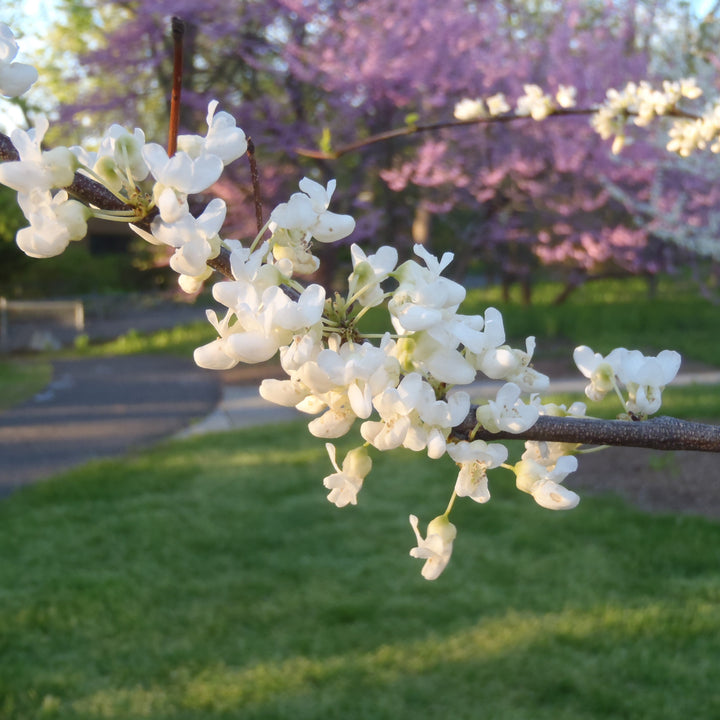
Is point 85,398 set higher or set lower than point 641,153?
lower

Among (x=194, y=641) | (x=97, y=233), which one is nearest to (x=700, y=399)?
(x=194, y=641)

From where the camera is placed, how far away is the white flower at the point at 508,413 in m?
0.98

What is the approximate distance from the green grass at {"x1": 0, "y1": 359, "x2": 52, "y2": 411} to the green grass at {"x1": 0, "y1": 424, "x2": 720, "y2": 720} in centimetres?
455

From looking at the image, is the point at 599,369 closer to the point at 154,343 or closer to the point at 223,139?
the point at 223,139

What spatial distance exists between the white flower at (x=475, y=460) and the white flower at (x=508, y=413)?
30 mm

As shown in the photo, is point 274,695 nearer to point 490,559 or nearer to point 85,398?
point 490,559

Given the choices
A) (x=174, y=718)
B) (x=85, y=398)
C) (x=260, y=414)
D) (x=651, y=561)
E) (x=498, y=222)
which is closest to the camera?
(x=174, y=718)

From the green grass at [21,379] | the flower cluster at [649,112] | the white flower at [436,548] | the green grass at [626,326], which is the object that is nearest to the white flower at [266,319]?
the white flower at [436,548]

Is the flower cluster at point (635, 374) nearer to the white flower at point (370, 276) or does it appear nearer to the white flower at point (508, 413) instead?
the white flower at point (508, 413)

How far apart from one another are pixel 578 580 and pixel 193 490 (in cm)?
281

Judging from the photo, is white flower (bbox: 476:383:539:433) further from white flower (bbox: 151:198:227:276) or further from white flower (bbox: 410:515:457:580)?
white flower (bbox: 151:198:227:276)

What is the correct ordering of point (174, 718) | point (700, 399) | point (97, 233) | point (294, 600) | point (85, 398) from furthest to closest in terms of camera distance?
point (97, 233) → point (85, 398) → point (700, 399) → point (294, 600) → point (174, 718)

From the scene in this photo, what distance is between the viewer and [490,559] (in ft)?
→ 15.9

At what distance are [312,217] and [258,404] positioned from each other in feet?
28.2
